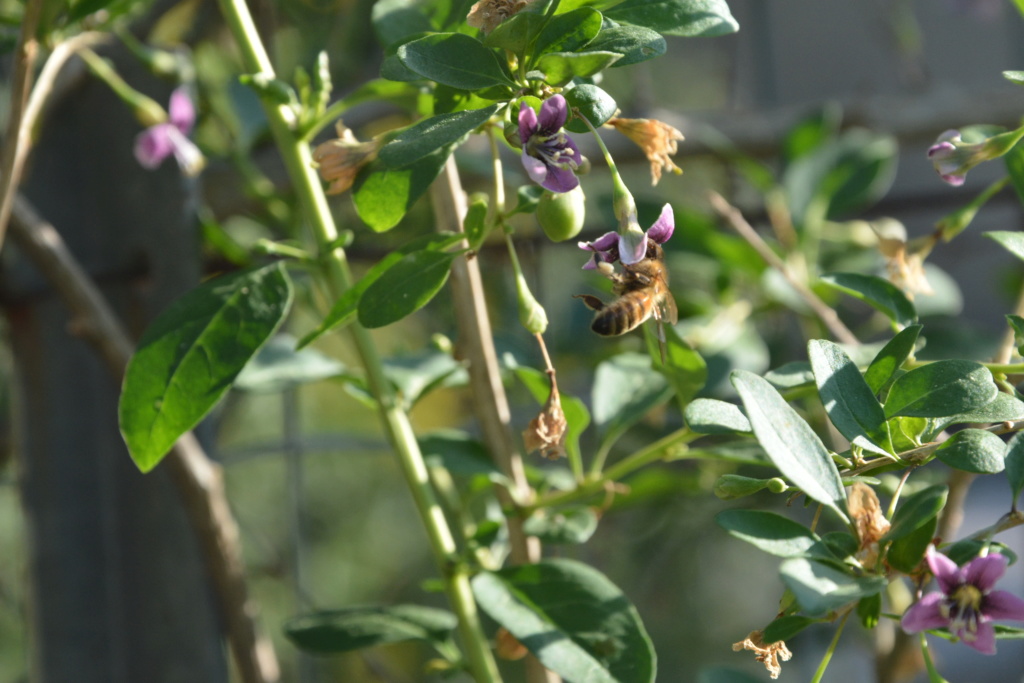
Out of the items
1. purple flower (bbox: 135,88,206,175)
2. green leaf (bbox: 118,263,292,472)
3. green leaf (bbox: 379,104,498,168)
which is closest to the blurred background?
purple flower (bbox: 135,88,206,175)

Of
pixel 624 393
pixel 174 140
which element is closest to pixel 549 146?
pixel 624 393

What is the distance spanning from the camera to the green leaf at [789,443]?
10.4 inches

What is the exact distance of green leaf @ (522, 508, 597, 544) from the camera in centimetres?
43

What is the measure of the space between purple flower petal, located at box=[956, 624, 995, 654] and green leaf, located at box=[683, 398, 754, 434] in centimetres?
9

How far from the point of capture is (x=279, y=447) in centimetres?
83

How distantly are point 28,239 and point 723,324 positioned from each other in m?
0.49

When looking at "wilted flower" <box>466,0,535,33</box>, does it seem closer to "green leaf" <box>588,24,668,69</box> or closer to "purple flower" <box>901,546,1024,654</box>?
"green leaf" <box>588,24,668,69</box>

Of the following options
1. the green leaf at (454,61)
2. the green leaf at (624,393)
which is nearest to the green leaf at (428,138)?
the green leaf at (454,61)

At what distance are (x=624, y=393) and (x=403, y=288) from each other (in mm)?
213

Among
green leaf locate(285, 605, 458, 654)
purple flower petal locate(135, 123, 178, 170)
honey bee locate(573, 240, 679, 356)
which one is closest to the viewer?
honey bee locate(573, 240, 679, 356)

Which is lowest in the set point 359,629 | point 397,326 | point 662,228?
point 397,326

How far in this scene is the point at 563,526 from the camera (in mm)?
437

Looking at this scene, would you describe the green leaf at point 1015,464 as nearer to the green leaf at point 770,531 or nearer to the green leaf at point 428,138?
the green leaf at point 770,531

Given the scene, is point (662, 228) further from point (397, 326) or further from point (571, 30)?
point (397, 326)
